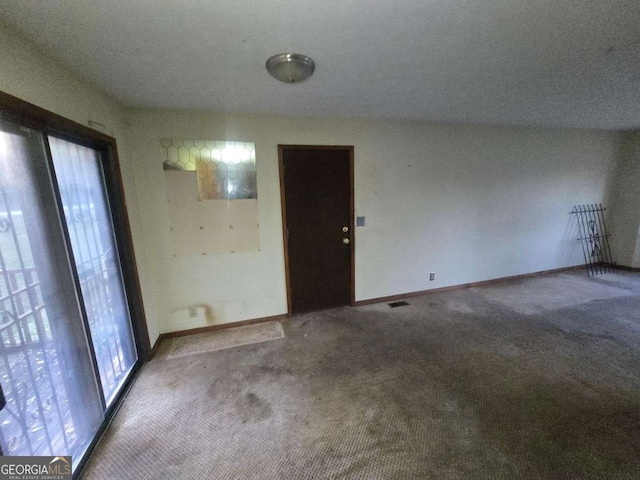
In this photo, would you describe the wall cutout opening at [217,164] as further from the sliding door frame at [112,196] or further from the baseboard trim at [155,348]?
the baseboard trim at [155,348]

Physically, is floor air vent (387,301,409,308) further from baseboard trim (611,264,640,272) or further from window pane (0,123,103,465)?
baseboard trim (611,264,640,272)

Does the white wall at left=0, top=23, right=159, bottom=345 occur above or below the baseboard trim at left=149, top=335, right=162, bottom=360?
above

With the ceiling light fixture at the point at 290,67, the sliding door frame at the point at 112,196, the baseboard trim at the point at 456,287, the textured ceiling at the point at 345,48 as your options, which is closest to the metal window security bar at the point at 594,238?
the baseboard trim at the point at 456,287

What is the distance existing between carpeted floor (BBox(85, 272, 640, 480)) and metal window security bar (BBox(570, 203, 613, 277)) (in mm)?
1977

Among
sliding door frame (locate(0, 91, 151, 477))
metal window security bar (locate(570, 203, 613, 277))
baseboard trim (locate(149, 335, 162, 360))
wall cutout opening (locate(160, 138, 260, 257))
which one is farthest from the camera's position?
metal window security bar (locate(570, 203, 613, 277))

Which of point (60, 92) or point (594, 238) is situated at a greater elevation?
point (60, 92)

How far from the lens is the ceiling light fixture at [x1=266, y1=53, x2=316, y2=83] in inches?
59.2

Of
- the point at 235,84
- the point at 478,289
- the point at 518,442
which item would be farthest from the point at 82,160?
the point at 478,289

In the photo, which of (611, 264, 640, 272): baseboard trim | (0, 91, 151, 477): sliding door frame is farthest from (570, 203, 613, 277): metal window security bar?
(0, 91, 151, 477): sliding door frame

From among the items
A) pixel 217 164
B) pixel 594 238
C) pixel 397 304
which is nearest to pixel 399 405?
pixel 397 304

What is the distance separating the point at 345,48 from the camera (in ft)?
4.70

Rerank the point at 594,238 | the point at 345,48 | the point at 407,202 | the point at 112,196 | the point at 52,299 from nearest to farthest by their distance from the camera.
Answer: the point at 52,299 → the point at 345,48 → the point at 112,196 → the point at 407,202 → the point at 594,238

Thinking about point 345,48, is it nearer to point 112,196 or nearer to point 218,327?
point 112,196

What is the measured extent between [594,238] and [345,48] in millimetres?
5646
